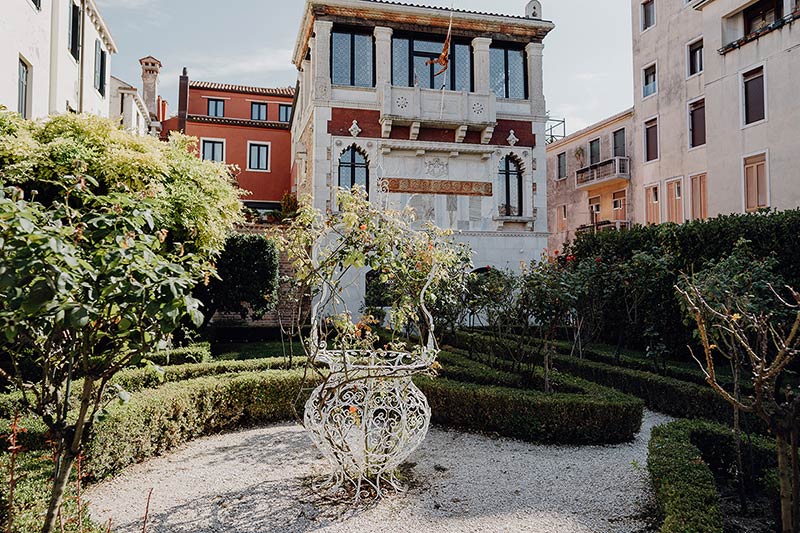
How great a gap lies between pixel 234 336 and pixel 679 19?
70.6 feet

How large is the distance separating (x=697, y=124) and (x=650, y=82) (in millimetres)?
3999

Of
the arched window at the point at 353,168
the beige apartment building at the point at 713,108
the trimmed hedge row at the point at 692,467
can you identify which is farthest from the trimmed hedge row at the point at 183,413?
the beige apartment building at the point at 713,108

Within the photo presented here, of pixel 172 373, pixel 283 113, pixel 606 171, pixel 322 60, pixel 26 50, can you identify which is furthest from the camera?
pixel 283 113

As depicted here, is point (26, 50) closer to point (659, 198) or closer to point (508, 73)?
point (508, 73)

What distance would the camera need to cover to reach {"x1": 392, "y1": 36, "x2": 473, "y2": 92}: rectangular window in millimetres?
19922

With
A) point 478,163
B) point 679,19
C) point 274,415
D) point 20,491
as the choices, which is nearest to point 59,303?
point 20,491

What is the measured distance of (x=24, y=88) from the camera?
12.9 m

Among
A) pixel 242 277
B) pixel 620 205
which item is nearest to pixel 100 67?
pixel 242 277

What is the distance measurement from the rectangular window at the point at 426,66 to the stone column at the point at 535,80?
236 cm

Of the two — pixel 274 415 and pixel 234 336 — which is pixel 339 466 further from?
pixel 234 336

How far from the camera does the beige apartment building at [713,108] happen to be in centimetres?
1672

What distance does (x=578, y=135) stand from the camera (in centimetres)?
3003

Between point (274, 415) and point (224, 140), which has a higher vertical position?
point (224, 140)

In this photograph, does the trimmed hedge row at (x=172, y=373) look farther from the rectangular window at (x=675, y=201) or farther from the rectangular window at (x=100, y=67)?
the rectangular window at (x=675, y=201)
